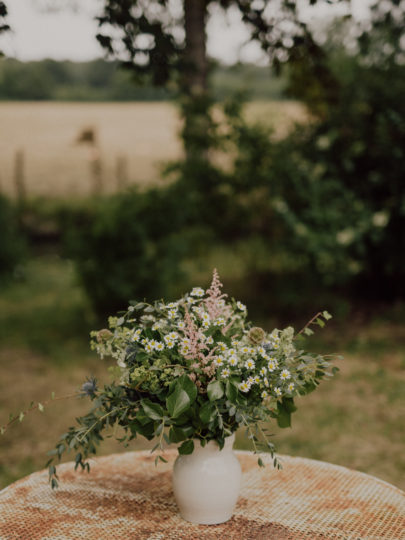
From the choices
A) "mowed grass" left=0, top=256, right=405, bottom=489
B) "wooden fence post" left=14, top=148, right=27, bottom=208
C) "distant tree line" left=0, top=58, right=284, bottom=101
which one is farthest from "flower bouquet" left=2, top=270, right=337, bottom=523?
"distant tree line" left=0, top=58, right=284, bottom=101

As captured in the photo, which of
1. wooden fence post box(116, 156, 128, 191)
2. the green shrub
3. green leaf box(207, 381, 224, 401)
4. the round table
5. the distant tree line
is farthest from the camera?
the distant tree line

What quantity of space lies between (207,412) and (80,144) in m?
14.0

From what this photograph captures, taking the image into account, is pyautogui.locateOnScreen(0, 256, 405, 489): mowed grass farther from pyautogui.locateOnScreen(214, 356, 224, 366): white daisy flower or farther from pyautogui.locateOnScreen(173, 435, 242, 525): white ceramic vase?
pyautogui.locateOnScreen(214, 356, 224, 366): white daisy flower

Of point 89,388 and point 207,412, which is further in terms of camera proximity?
point 89,388

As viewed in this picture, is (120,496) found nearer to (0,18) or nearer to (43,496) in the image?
(43,496)

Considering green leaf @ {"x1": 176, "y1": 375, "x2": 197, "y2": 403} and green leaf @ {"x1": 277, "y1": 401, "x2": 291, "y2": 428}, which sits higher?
green leaf @ {"x1": 176, "y1": 375, "x2": 197, "y2": 403}

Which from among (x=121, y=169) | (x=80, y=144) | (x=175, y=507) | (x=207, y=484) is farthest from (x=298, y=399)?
(x=80, y=144)

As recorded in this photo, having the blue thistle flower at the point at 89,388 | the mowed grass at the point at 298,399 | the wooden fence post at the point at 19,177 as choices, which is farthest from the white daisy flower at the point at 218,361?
the wooden fence post at the point at 19,177

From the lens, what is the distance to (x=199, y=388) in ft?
5.62

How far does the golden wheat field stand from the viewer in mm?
13148

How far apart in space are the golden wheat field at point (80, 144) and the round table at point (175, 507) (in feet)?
29.3

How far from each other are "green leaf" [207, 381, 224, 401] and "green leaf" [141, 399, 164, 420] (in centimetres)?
14

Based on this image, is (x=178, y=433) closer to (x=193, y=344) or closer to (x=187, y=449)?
(x=187, y=449)

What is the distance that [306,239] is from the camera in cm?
599
